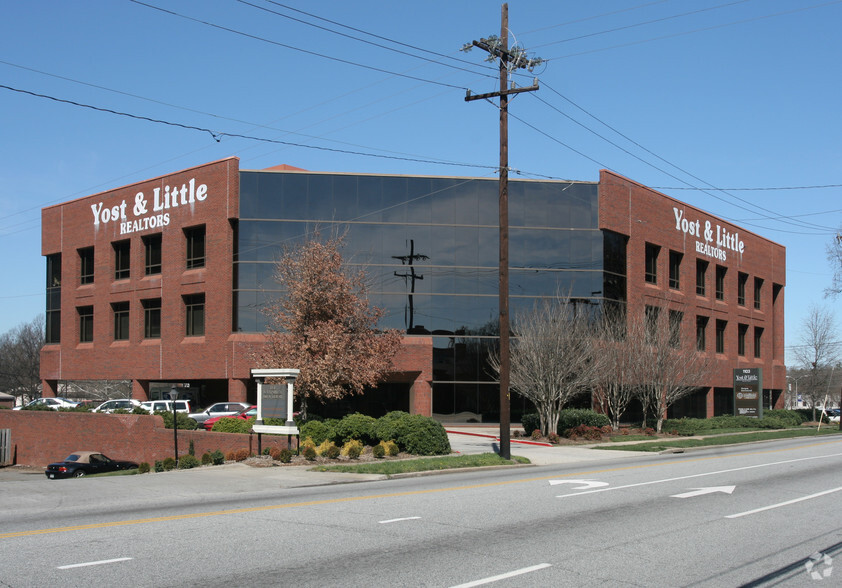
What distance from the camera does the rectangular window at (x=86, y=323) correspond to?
52500 millimetres

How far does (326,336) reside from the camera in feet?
87.1

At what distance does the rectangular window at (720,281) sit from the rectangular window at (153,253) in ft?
130

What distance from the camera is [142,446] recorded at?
33.1m

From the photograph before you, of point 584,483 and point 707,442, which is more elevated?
point 584,483

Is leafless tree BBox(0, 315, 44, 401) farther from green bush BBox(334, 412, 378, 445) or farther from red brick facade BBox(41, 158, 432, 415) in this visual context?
green bush BBox(334, 412, 378, 445)

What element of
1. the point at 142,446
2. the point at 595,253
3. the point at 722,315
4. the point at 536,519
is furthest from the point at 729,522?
the point at 722,315

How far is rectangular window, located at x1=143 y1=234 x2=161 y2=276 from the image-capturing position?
1922 inches

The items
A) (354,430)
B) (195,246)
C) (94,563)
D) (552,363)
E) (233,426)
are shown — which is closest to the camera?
(94,563)

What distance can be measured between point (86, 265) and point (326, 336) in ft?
109

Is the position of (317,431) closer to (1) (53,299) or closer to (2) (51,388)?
(2) (51,388)

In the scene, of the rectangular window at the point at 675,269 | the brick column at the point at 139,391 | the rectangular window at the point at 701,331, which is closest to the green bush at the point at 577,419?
the rectangular window at the point at 675,269

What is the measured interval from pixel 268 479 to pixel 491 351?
2580 cm

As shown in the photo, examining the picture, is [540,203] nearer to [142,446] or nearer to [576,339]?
[576,339]

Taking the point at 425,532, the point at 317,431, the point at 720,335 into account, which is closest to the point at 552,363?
the point at 317,431
